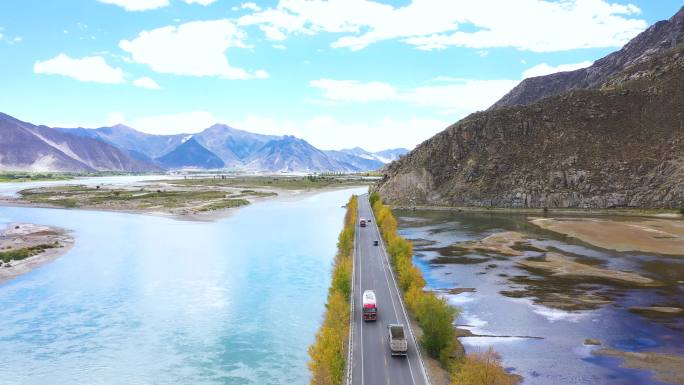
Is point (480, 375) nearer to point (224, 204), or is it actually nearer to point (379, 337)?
point (379, 337)

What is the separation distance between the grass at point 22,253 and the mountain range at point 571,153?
110 meters

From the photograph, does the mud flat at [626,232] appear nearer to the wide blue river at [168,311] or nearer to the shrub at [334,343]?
the wide blue river at [168,311]

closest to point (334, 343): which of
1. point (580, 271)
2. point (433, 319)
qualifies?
point (433, 319)

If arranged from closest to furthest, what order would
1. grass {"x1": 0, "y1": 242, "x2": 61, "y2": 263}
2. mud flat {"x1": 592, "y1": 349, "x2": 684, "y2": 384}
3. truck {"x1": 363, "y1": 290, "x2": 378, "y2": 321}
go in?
mud flat {"x1": 592, "y1": 349, "x2": 684, "y2": 384} → truck {"x1": 363, "y1": 290, "x2": 378, "y2": 321} → grass {"x1": 0, "y1": 242, "x2": 61, "y2": 263}

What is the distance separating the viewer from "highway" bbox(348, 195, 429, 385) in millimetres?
32094

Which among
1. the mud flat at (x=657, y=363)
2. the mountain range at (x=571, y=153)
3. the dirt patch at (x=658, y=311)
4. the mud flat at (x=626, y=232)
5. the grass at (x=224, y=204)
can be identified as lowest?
the mud flat at (x=657, y=363)

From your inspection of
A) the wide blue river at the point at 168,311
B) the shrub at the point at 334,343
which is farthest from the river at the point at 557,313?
the wide blue river at the point at 168,311

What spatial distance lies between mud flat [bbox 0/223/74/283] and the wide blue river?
8.32 ft

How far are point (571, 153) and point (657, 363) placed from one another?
4788 inches

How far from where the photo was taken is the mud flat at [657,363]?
115 feet

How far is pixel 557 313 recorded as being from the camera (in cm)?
4966

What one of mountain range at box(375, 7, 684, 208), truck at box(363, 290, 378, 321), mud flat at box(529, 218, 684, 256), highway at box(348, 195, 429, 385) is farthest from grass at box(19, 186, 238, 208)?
truck at box(363, 290, 378, 321)

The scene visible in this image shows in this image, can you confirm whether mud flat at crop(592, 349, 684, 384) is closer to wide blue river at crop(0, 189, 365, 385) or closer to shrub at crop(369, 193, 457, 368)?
shrub at crop(369, 193, 457, 368)

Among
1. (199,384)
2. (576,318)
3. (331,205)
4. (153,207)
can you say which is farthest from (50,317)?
(331,205)
